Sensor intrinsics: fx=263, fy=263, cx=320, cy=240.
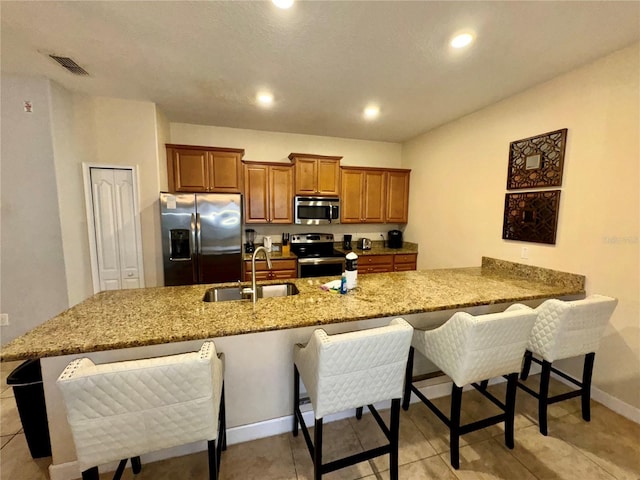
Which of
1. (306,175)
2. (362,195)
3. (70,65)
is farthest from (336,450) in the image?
(70,65)

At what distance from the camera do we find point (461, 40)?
1842mm

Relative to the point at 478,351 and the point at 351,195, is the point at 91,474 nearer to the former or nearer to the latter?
the point at 478,351

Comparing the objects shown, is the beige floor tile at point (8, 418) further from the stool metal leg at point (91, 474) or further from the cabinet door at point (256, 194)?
the cabinet door at point (256, 194)

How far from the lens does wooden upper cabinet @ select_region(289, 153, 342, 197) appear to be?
12.8ft

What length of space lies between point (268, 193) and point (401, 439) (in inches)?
125

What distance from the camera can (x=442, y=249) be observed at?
367cm

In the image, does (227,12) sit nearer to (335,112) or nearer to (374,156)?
(335,112)

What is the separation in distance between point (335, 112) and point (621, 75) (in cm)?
242

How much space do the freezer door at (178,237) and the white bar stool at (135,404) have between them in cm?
206

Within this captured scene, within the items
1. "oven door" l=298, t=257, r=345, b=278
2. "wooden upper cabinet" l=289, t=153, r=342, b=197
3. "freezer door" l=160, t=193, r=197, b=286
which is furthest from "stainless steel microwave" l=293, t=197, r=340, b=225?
"freezer door" l=160, t=193, r=197, b=286

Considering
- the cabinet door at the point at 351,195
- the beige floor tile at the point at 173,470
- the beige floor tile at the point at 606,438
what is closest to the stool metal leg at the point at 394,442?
the beige floor tile at the point at 173,470

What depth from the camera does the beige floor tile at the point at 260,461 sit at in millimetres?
1479

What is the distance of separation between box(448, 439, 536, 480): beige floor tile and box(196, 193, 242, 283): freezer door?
2.57 m

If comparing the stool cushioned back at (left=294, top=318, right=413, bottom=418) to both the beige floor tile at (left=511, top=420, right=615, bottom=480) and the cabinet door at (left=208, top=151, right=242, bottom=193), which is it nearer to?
the beige floor tile at (left=511, top=420, right=615, bottom=480)
